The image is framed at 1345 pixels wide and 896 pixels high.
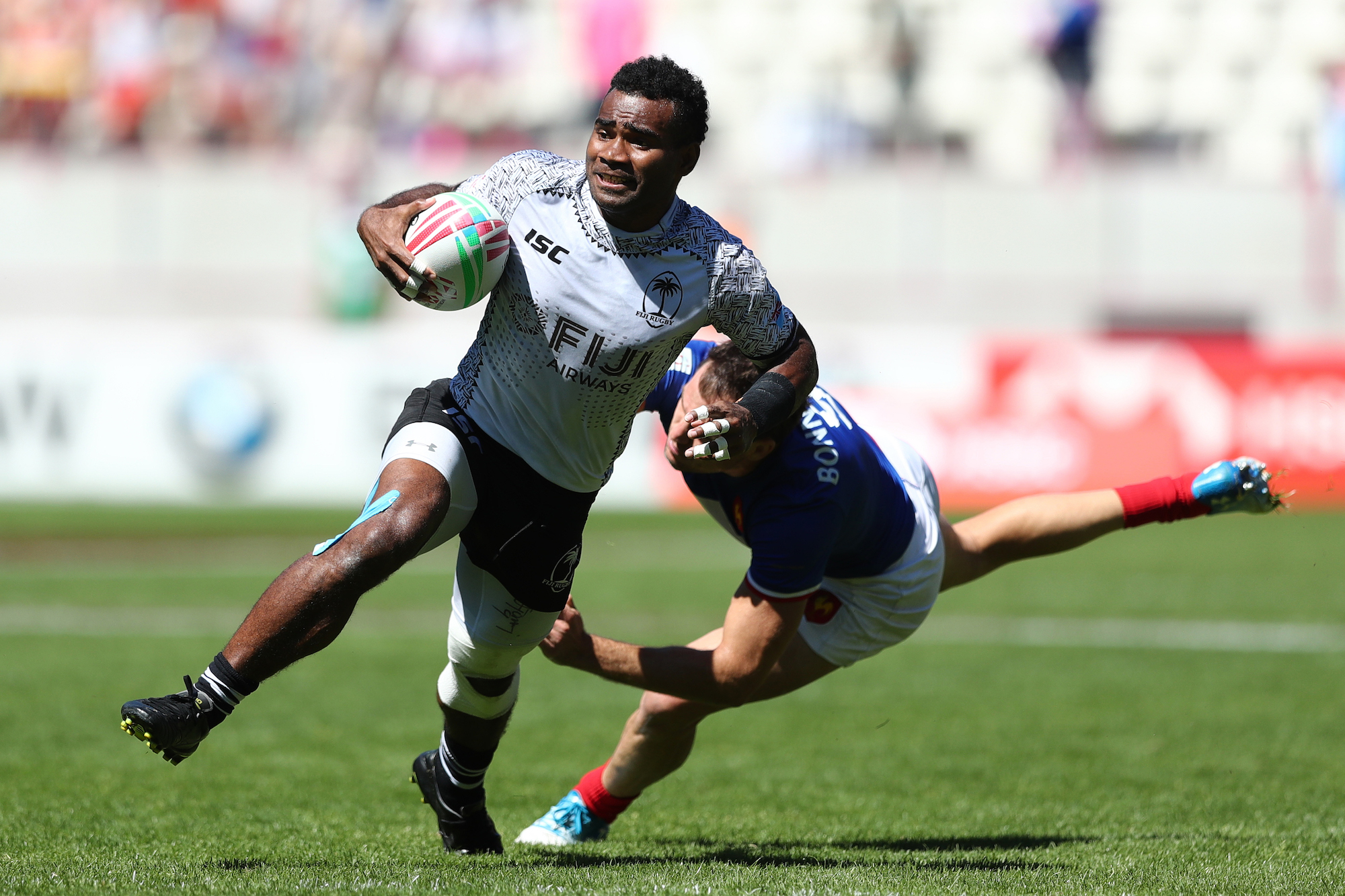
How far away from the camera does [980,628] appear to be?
11883mm

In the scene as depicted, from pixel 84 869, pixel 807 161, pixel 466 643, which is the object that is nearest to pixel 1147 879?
pixel 466 643

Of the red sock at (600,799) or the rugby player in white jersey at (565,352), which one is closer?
the rugby player in white jersey at (565,352)

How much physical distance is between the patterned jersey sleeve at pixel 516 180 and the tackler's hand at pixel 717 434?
2.89ft

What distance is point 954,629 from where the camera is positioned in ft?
39.0

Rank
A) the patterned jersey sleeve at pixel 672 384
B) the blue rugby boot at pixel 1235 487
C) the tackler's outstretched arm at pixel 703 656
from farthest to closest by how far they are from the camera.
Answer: the blue rugby boot at pixel 1235 487 → the patterned jersey sleeve at pixel 672 384 → the tackler's outstretched arm at pixel 703 656

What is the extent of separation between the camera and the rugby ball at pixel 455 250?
15.2 ft

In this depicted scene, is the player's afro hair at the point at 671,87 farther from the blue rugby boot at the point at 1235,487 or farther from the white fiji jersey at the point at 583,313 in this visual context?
the blue rugby boot at the point at 1235,487

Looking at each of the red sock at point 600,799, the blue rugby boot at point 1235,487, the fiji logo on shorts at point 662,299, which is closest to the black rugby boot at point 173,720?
the fiji logo on shorts at point 662,299

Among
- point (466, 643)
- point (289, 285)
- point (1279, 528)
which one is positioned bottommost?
point (1279, 528)

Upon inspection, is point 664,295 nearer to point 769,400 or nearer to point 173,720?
point 769,400

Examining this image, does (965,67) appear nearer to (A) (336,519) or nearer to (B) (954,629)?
(A) (336,519)

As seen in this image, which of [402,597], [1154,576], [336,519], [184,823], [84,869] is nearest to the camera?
[84,869]

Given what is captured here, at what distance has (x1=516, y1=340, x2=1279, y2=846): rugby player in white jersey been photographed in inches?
207

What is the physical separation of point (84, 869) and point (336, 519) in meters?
12.9
